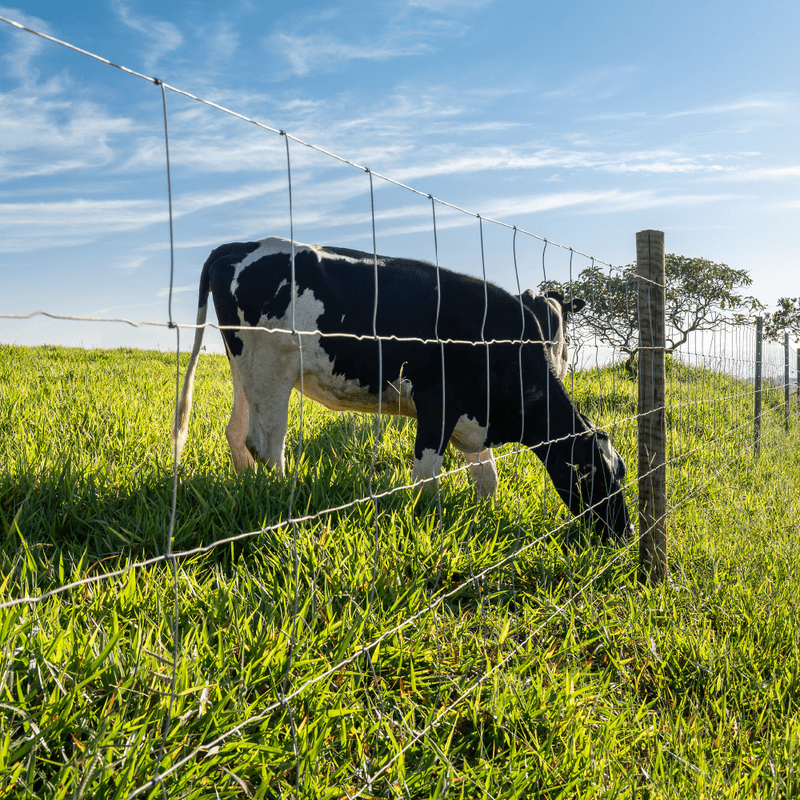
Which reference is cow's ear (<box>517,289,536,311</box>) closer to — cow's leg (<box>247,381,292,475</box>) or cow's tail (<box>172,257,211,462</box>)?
cow's leg (<box>247,381,292,475</box>)

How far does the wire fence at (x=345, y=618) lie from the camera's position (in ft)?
5.49

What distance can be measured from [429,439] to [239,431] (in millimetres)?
1309

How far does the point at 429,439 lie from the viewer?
151 inches

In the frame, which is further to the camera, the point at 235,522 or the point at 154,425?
the point at 154,425

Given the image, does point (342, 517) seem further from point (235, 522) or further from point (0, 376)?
point (0, 376)

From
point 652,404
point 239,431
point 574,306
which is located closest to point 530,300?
point 574,306

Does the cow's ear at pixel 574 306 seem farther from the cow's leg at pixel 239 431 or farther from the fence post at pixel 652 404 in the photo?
the cow's leg at pixel 239 431

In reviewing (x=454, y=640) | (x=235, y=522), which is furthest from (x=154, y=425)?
(x=454, y=640)

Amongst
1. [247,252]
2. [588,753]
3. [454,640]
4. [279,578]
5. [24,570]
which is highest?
[247,252]

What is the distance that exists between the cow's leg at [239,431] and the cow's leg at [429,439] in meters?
1.12

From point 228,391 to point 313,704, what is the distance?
5.21 meters

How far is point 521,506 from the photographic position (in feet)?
12.0

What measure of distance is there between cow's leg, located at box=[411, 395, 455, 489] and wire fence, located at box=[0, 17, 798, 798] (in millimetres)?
69

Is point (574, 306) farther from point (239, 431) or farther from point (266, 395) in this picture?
point (239, 431)
